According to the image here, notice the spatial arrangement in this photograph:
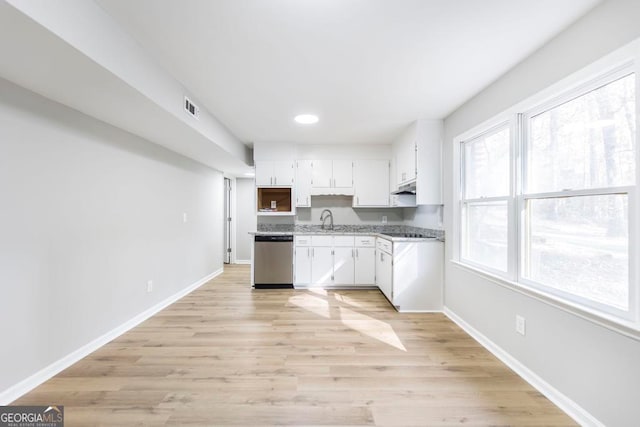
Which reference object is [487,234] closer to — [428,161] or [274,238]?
[428,161]

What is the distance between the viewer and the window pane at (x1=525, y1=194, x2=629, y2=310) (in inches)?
61.6

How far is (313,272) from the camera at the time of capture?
15.1 feet

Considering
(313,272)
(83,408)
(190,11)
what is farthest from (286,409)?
(313,272)

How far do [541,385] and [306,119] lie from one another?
336cm

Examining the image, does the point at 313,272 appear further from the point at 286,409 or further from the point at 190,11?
the point at 190,11

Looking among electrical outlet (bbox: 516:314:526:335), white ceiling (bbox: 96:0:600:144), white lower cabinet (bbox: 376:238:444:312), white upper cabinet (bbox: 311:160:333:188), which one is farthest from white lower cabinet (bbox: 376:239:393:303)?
white ceiling (bbox: 96:0:600:144)

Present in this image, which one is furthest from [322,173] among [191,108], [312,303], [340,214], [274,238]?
[191,108]

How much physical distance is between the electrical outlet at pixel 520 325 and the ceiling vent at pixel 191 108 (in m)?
3.43

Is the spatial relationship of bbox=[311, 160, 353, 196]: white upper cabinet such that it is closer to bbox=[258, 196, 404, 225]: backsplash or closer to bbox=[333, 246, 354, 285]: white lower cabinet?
bbox=[258, 196, 404, 225]: backsplash

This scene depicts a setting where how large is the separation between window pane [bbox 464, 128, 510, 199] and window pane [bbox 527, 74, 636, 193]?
325 mm

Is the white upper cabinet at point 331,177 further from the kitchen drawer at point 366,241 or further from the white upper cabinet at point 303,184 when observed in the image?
the kitchen drawer at point 366,241

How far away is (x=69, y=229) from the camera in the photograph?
7.59ft

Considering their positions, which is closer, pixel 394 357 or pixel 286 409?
pixel 286 409

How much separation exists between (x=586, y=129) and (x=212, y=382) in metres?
3.04
